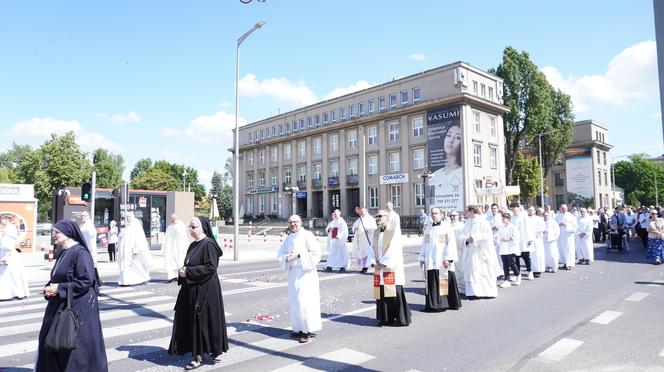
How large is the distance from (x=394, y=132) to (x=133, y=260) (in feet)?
118

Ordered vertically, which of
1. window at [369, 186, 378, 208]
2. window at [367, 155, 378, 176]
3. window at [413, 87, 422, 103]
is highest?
window at [413, 87, 422, 103]

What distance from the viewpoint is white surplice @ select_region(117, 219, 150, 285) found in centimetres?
1238

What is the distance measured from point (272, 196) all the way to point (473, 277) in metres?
51.8

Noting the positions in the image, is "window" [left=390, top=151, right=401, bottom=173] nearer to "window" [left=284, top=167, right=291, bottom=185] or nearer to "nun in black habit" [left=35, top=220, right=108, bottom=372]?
"window" [left=284, top=167, right=291, bottom=185]

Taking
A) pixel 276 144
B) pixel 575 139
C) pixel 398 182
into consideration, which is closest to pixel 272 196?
pixel 276 144

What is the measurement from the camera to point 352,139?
49719 mm

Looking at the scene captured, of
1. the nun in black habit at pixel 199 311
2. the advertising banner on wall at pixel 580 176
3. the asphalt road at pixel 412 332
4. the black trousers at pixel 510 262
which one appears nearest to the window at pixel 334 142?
the advertising banner on wall at pixel 580 176

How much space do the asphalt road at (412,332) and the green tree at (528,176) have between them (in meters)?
39.5

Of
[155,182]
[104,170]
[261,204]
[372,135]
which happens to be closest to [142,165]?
[155,182]

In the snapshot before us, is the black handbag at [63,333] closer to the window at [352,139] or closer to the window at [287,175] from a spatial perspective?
the window at [352,139]

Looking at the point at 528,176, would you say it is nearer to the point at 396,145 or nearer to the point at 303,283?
the point at 396,145

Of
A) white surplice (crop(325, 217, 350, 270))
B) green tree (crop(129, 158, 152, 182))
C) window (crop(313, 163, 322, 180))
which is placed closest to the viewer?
white surplice (crop(325, 217, 350, 270))

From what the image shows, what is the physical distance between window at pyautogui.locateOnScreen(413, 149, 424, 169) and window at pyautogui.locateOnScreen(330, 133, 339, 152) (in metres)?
10.7

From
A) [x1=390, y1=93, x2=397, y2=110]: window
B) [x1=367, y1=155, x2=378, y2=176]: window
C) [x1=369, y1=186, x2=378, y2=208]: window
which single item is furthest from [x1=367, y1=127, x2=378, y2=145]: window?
[x1=369, y1=186, x2=378, y2=208]: window
